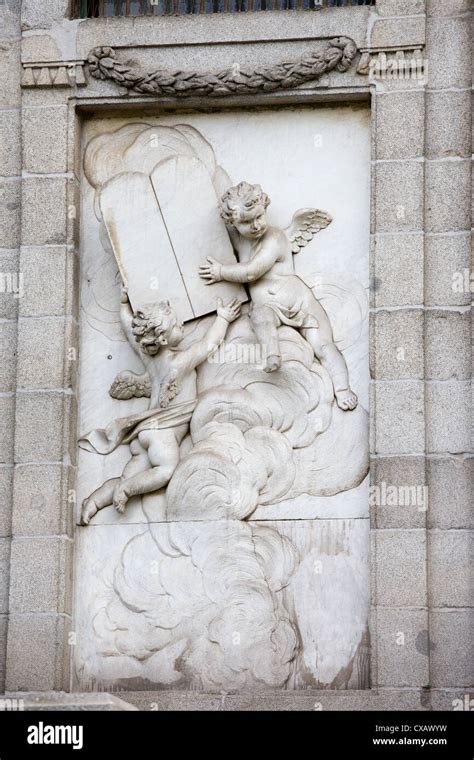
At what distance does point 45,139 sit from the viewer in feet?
55.0

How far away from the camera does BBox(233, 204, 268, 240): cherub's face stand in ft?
53.2

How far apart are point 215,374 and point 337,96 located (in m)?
2.60

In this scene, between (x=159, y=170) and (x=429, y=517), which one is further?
(x=159, y=170)

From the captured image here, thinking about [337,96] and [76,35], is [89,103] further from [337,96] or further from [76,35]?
[337,96]

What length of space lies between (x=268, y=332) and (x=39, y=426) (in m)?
2.06

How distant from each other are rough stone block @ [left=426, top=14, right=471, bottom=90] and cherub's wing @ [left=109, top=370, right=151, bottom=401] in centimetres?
347

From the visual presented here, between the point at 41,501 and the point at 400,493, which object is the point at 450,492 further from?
the point at 41,501

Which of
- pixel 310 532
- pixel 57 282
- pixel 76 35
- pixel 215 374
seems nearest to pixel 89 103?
pixel 76 35

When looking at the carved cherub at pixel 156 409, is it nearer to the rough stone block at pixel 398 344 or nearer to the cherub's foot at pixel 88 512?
the cherub's foot at pixel 88 512

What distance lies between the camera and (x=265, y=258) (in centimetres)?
1630

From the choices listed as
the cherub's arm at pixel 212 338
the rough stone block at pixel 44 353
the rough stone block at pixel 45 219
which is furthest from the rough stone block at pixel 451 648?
the rough stone block at pixel 45 219

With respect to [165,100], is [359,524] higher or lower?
lower

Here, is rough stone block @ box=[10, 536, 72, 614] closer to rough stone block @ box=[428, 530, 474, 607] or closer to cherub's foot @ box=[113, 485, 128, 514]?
cherub's foot @ box=[113, 485, 128, 514]

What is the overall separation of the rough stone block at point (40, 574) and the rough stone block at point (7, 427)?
2.37 ft
